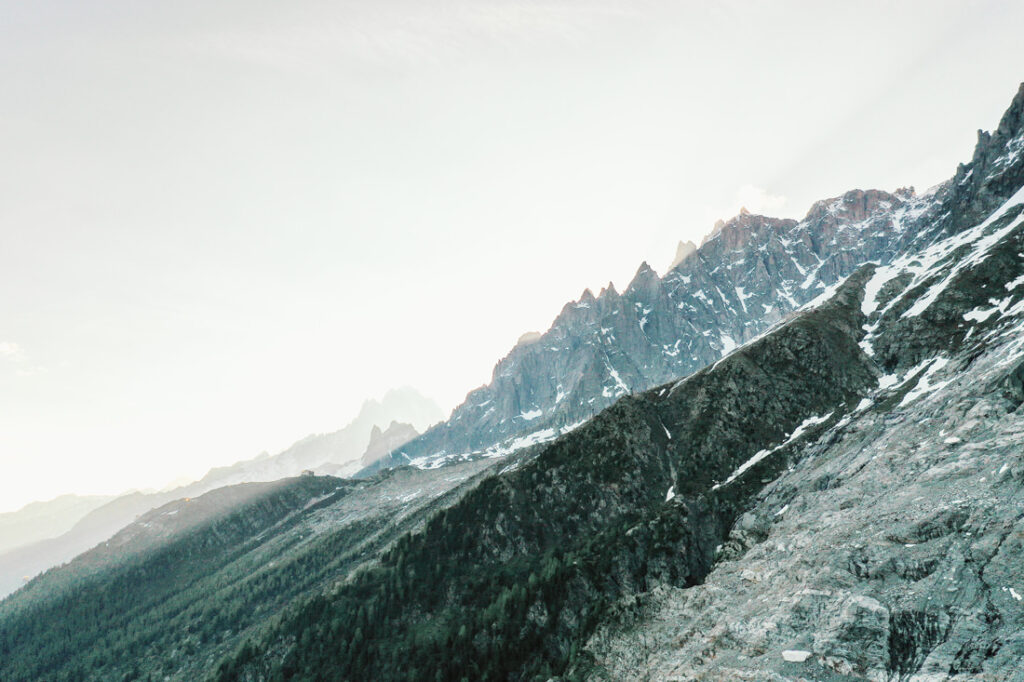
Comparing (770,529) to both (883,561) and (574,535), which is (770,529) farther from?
(574,535)

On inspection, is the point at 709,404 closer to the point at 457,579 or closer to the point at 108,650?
the point at 457,579

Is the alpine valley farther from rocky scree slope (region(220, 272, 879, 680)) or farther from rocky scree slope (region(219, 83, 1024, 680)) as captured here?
rocky scree slope (region(220, 272, 879, 680))

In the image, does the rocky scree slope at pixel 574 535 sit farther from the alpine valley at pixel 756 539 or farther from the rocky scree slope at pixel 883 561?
the rocky scree slope at pixel 883 561

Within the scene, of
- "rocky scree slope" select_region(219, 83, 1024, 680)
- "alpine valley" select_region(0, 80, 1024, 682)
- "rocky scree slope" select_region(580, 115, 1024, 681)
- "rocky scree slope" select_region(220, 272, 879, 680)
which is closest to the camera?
"rocky scree slope" select_region(580, 115, 1024, 681)

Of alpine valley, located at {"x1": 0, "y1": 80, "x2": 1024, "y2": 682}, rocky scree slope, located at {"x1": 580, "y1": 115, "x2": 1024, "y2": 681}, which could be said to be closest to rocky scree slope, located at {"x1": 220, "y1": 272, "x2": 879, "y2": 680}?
alpine valley, located at {"x1": 0, "y1": 80, "x2": 1024, "y2": 682}

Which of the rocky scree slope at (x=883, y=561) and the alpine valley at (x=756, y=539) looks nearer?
the rocky scree slope at (x=883, y=561)

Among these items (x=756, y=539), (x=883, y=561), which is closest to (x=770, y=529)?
(x=756, y=539)

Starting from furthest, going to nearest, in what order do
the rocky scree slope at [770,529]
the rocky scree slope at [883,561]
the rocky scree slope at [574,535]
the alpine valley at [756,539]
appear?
the rocky scree slope at [574,535], the alpine valley at [756,539], the rocky scree slope at [770,529], the rocky scree slope at [883,561]

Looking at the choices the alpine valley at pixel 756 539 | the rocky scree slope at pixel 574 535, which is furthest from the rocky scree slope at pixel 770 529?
the rocky scree slope at pixel 574 535

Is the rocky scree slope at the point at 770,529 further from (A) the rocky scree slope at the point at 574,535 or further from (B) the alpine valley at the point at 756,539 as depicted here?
(A) the rocky scree slope at the point at 574,535

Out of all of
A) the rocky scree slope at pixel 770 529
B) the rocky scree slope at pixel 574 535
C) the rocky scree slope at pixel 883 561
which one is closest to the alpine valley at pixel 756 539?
the rocky scree slope at pixel 883 561

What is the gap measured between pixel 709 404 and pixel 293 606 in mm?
140829

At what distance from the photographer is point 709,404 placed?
5113 inches

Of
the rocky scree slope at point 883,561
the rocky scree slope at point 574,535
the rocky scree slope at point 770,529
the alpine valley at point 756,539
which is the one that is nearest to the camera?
the rocky scree slope at point 883,561
